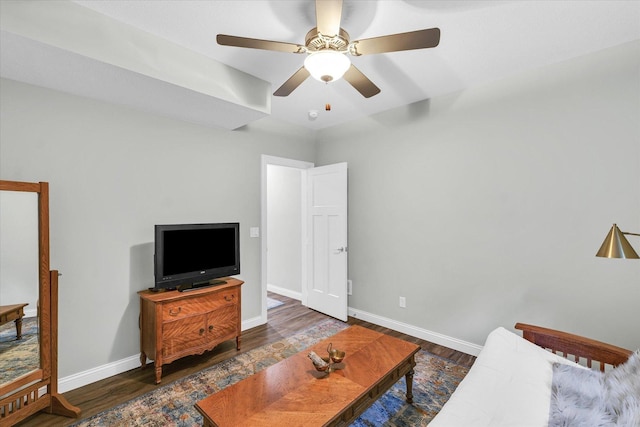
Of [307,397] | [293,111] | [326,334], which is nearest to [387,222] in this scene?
[326,334]

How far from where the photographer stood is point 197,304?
272cm

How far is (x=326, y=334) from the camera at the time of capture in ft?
11.3

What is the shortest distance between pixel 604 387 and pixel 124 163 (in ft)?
11.2

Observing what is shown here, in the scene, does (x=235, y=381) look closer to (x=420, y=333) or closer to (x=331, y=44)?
(x=420, y=333)

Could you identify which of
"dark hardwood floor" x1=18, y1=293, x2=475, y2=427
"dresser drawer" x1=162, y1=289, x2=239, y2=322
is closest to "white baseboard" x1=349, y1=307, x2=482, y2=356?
"dark hardwood floor" x1=18, y1=293, x2=475, y2=427

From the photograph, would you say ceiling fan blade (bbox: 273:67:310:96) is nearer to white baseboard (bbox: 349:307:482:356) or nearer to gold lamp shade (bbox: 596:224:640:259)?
gold lamp shade (bbox: 596:224:640:259)

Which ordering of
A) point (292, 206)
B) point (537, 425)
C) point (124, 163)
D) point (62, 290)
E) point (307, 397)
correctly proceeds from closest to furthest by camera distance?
point (537, 425), point (307, 397), point (62, 290), point (124, 163), point (292, 206)

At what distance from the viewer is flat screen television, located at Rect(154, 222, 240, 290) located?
2645mm

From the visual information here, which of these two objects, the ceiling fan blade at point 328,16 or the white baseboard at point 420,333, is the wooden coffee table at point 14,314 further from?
the white baseboard at point 420,333

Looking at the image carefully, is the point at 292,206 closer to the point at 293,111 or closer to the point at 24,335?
the point at 293,111

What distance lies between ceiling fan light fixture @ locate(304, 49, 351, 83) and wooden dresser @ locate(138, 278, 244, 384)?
2.09 m

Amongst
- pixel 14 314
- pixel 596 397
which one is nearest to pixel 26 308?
pixel 14 314

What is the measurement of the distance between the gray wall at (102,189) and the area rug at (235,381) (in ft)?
2.11

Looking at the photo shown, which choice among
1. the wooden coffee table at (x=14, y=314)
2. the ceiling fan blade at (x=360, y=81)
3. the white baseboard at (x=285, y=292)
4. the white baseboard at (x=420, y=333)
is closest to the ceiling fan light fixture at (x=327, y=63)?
the ceiling fan blade at (x=360, y=81)
